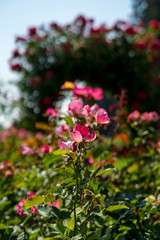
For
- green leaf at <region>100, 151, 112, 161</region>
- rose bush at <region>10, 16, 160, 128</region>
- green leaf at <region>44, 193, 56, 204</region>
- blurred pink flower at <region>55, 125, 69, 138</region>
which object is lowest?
green leaf at <region>44, 193, 56, 204</region>

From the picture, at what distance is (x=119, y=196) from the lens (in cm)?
88

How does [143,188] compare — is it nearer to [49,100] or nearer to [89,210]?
[89,210]

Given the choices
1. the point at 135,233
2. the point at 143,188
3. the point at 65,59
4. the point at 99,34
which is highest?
the point at 99,34

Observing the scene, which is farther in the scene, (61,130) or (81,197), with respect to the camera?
(61,130)

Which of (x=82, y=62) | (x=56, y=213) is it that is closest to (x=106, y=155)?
(x=56, y=213)

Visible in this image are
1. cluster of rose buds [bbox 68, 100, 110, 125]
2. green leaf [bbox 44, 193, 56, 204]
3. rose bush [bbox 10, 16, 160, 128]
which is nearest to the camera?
green leaf [bbox 44, 193, 56, 204]

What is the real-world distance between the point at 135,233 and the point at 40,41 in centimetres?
427

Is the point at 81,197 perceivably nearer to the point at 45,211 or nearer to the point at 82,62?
the point at 45,211

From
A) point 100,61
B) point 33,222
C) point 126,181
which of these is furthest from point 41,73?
point 33,222

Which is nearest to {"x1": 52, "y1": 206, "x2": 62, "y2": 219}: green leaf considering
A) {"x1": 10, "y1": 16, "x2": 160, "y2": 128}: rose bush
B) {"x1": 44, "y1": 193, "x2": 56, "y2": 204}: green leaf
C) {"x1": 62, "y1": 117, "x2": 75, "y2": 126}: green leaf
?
{"x1": 44, "y1": 193, "x2": 56, "y2": 204}: green leaf

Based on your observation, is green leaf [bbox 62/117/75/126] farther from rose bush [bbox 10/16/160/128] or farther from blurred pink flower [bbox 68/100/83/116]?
rose bush [bbox 10/16/160/128]

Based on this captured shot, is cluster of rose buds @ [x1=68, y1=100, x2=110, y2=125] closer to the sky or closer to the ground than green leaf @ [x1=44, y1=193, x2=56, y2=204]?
closer to the sky

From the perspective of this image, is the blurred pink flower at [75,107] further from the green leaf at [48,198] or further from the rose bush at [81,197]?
the green leaf at [48,198]

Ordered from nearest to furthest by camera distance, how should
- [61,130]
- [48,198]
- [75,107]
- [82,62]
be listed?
[48,198] < [75,107] < [61,130] < [82,62]
